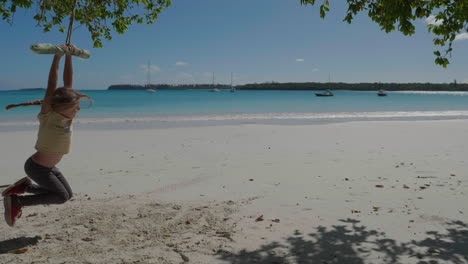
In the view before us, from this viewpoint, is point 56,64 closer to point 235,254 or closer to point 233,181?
point 235,254

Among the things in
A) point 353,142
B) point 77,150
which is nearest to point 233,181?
point 77,150

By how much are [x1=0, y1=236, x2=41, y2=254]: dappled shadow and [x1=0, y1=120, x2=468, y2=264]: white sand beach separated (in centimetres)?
2

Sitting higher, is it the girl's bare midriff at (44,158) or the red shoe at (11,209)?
the girl's bare midriff at (44,158)

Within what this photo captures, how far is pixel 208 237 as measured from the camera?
4660mm

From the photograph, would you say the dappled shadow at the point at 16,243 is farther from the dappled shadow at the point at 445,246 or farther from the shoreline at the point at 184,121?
the shoreline at the point at 184,121

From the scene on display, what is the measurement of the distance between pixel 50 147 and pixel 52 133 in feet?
Answer: 0.48

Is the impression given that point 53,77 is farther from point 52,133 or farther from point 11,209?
point 11,209

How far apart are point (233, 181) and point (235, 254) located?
11.7 ft

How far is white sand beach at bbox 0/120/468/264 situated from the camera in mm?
4246

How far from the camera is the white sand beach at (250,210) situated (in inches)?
167

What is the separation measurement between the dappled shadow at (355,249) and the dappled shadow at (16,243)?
2272mm

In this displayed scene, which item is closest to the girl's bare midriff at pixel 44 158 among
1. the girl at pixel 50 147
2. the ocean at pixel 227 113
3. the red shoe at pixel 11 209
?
the girl at pixel 50 147

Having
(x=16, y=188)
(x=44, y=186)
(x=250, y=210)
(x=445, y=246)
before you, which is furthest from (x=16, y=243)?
(x=445, y=246)

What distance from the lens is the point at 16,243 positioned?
4.41 meters
